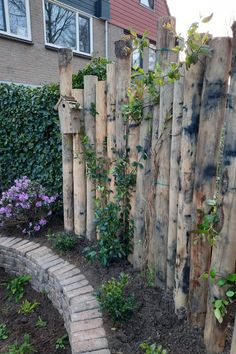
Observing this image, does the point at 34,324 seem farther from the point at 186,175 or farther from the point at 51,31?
the point at 51,31

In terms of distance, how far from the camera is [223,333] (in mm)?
1622

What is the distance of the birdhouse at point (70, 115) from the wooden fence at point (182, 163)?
0.16 meters

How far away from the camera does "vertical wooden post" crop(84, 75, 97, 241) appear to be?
8.80ft

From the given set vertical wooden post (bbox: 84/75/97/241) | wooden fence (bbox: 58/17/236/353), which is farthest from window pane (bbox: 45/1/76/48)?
wooden fence (bbox: 58/17/236/353)

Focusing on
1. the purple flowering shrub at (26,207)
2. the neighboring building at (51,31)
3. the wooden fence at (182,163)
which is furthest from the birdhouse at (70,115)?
the neighboring building at (51,31)

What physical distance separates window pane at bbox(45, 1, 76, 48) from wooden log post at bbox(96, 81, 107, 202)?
7715 mm

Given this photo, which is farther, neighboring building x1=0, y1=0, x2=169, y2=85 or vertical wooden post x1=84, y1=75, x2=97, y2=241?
neighboring building x1=0, y1=0, x2=169, y2=85

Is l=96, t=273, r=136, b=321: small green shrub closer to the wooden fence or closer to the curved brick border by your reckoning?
the curved brick border

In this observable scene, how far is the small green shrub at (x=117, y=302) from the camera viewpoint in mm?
1905

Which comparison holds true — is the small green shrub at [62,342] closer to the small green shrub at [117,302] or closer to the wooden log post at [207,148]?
the small green shrub at [117,302]

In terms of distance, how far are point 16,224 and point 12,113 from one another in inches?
62.0

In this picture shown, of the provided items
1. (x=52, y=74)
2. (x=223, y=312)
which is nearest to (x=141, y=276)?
(x=223, y=312)

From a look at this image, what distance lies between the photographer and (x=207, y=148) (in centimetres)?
159

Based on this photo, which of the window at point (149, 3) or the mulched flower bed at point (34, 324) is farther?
the window at point (149, 3)
